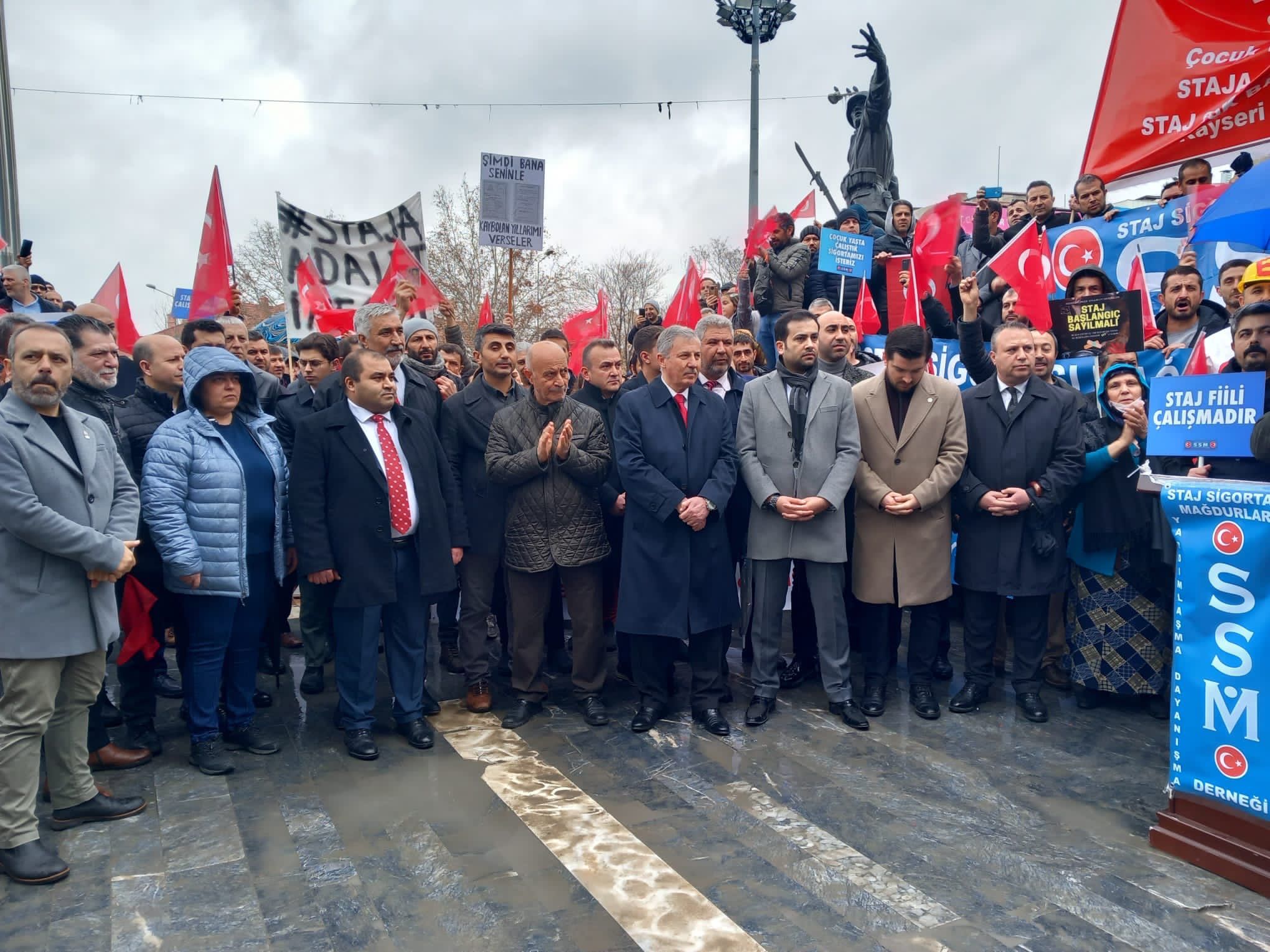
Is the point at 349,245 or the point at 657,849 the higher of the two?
the point at 349,245

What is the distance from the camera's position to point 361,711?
190 inches

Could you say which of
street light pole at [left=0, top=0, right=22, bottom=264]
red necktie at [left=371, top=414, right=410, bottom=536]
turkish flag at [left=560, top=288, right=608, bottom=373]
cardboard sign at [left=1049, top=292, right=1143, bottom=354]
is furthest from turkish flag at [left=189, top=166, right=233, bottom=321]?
cardboard sign at [left=1049, top=292, right=1143, bottom=354]

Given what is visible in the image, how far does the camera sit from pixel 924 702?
5.20 meters

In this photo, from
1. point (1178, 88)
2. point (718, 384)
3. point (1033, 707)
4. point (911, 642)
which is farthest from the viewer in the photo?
point (1178, 88)

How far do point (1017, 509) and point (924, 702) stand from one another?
1.24 meters

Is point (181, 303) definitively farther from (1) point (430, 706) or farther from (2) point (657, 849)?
(2) point (657, 849)

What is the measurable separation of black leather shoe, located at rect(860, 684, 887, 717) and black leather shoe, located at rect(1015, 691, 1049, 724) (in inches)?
30.5

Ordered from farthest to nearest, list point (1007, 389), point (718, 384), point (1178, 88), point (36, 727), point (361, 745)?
point (1178, 88) → point (718, 384) → point (1007, 389) → point (361, 745) → point (36, 727)

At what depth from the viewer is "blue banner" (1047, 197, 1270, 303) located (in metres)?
6.97

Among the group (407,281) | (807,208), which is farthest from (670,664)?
(807,208)

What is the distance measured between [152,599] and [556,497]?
219 centimetres

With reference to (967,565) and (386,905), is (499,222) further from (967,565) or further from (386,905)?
(386,905)

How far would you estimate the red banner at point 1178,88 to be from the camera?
20.4 ft

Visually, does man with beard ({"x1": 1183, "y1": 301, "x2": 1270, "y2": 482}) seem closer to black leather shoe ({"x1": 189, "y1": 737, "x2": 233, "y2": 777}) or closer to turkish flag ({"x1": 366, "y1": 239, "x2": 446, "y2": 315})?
black leather shoe ({"x1": 189, "y1": 737, "x2": 233, "y2": 777})
